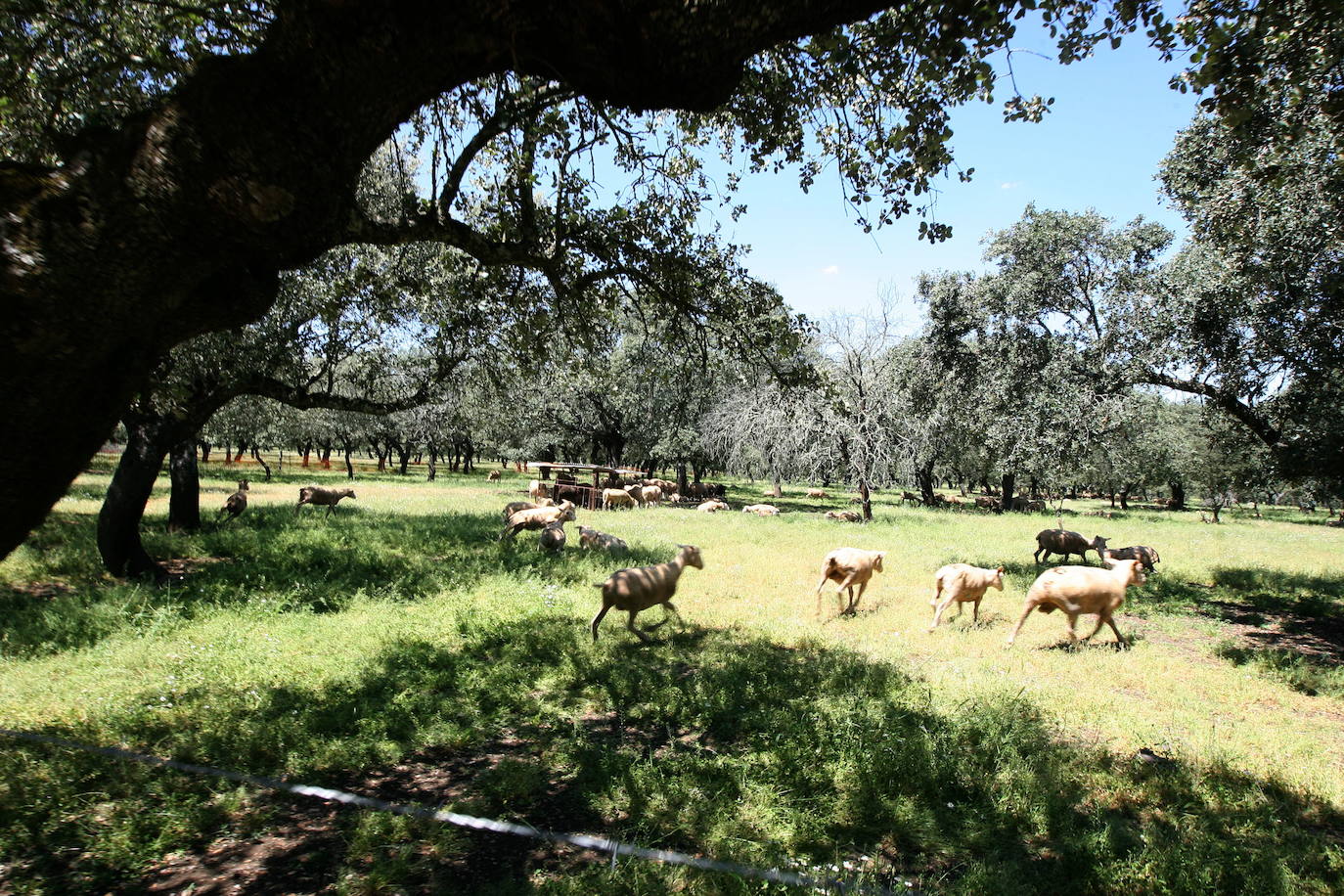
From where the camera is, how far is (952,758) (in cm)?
503

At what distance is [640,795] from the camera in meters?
4.42

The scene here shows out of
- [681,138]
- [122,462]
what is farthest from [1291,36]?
[122,462]

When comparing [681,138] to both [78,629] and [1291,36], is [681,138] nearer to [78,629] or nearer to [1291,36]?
[1291,36]

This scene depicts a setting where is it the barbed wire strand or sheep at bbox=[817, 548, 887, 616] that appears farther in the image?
sheep at bbox=[817, 548, 887, 616]

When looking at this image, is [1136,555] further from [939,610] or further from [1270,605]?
[939,610]

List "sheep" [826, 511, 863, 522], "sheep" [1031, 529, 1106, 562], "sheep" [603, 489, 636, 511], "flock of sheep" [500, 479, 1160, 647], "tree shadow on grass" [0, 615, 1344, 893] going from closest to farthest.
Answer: "tree shadow on grass" [0, 615, 1344, 893], "flock of sheep" [500, 479, 1160, 647], "sheep" [1031, 529, 1106, 562], "sheep" [826, 511, 863, 522], "sheep" [603, 489, 636, 511]

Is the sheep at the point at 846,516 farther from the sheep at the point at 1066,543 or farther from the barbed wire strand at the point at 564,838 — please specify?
the barbed wire strand at the point at 564,838

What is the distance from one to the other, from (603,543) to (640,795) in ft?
33.0

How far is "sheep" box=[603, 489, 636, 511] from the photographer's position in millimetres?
27594

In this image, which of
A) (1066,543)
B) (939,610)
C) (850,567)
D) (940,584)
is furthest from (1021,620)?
(1066,543)

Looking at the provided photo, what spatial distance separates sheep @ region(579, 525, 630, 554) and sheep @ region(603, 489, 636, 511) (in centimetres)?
1250

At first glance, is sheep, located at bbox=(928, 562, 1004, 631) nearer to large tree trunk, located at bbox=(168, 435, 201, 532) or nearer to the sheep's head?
the sheep's head

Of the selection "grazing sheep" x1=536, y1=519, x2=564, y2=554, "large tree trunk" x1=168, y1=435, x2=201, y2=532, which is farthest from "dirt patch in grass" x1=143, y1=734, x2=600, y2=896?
"large tree trunk" x1=168, y1=435, x2=201, y2=532

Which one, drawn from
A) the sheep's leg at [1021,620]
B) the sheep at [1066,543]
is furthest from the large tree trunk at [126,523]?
the sheep at [1066,543]
